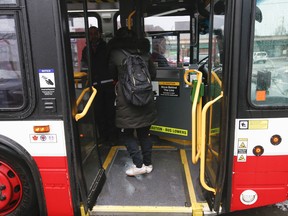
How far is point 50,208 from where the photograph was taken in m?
2.26

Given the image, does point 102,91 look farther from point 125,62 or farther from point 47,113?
point 47,113

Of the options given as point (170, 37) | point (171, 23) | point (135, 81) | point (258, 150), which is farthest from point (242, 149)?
point (171, 23)

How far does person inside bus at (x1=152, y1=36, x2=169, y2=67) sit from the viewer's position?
400cm

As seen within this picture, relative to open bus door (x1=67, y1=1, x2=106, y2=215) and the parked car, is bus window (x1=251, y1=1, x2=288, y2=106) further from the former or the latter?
open bus door (x1=67, y1=1, x2=106, y2=215)

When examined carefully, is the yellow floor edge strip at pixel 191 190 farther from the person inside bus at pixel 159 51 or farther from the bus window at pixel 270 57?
the person inside bus at pixel 159 51

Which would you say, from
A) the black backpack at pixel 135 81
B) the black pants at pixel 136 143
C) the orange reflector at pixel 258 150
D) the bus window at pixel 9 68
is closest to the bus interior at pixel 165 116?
the black pants at pixel 136 143

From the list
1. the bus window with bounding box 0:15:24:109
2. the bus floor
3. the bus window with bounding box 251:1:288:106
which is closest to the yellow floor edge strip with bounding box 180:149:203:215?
the bus floor

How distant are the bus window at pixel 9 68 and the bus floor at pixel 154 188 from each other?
3.78 ft

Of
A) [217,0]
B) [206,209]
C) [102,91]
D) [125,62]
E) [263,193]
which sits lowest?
[206,209]

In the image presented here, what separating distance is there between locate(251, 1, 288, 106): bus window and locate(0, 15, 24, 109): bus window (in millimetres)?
1756

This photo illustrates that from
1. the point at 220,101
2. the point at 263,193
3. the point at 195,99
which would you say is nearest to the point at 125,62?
the point at 195,99

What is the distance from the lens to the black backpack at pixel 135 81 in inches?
102

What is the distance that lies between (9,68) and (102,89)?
1.88 m

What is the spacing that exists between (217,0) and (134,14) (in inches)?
75.6
